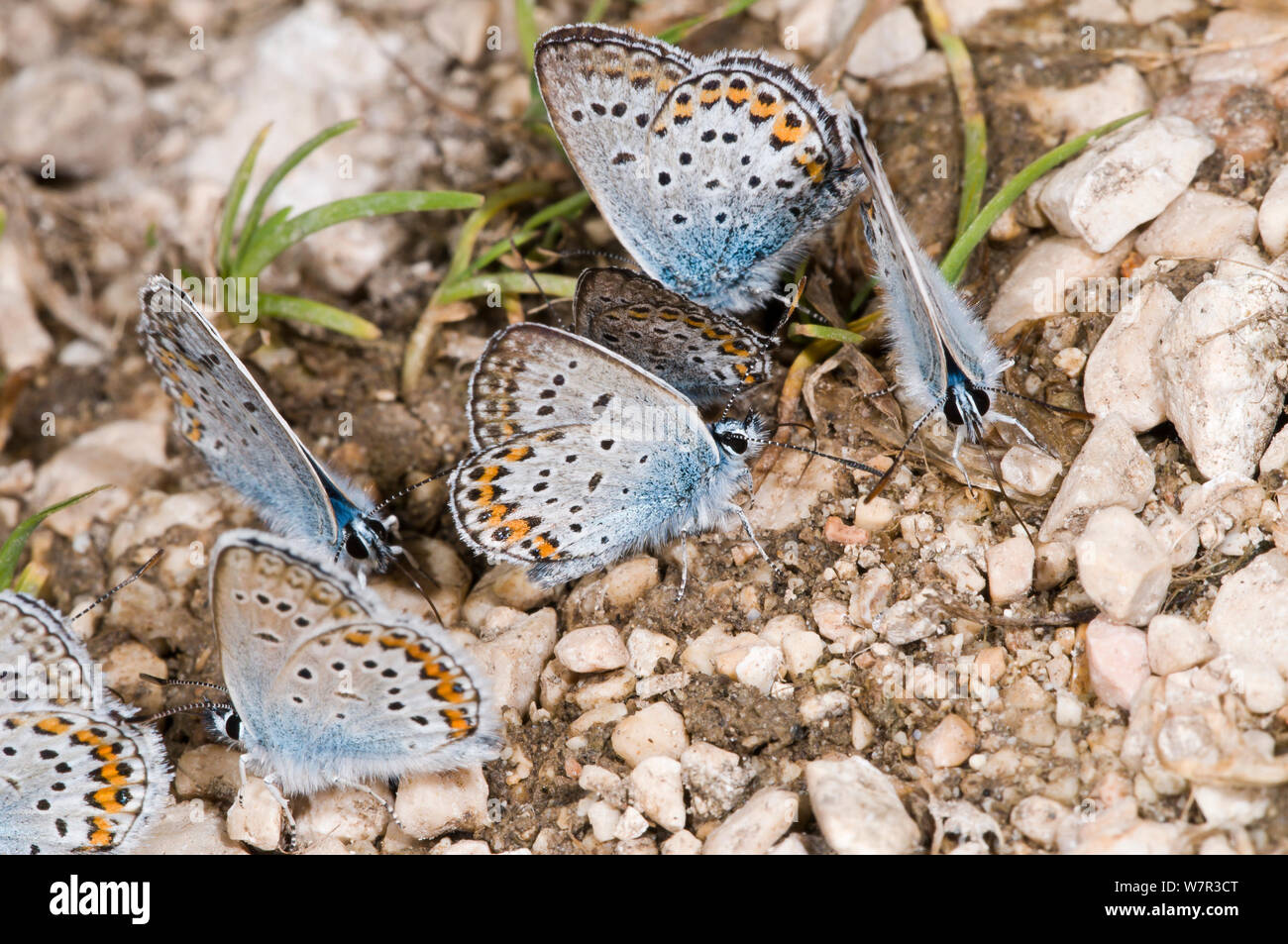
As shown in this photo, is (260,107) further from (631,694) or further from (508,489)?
(631,694)

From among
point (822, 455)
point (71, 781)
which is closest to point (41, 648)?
point (71, 781)

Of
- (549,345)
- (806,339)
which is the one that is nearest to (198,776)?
(549,345)

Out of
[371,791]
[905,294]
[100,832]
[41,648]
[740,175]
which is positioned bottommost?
[100,832]

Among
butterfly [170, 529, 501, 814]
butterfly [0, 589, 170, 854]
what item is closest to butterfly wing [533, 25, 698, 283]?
butterfly [170, 529, 501, 814]

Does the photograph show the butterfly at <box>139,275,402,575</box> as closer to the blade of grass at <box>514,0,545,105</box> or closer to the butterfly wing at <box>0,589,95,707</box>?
the butterfly wing at <box>0,589,95,707</box>

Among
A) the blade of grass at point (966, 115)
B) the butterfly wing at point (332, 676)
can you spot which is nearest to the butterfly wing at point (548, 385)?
the butterfly wing at point (332, 676)

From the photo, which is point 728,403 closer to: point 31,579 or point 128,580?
point 128,580
